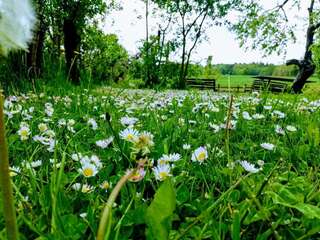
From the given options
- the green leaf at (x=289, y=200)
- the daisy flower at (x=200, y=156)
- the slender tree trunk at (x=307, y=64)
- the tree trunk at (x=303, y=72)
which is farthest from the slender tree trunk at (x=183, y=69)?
the green leaf at (x=289, y=200)

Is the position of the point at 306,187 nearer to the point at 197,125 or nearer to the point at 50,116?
the point at 197,125

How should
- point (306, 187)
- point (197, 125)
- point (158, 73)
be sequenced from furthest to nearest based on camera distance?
1. point (158, 73)
2. point (197, 125)
3. point (306, 187)

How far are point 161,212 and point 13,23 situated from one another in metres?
0.55

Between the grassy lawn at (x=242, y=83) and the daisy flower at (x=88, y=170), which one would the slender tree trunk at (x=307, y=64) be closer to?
the grassy lawn at (x=242, y=83)

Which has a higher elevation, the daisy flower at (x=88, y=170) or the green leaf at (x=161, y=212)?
the green leaf at (x=161, y=212)

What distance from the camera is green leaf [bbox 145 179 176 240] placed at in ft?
2.58

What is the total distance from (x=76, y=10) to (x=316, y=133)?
14.1 meters

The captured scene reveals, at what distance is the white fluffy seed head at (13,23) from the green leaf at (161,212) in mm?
459

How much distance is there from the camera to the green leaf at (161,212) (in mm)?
787

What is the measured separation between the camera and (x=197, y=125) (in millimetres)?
2752

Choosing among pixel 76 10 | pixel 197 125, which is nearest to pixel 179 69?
pixel 76 10

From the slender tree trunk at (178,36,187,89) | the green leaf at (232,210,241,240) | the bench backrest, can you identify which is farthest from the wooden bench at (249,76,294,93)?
the slender tree trunk at (178,36,187,89)

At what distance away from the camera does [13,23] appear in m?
0.36

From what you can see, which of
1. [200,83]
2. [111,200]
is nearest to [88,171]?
[111,200]
